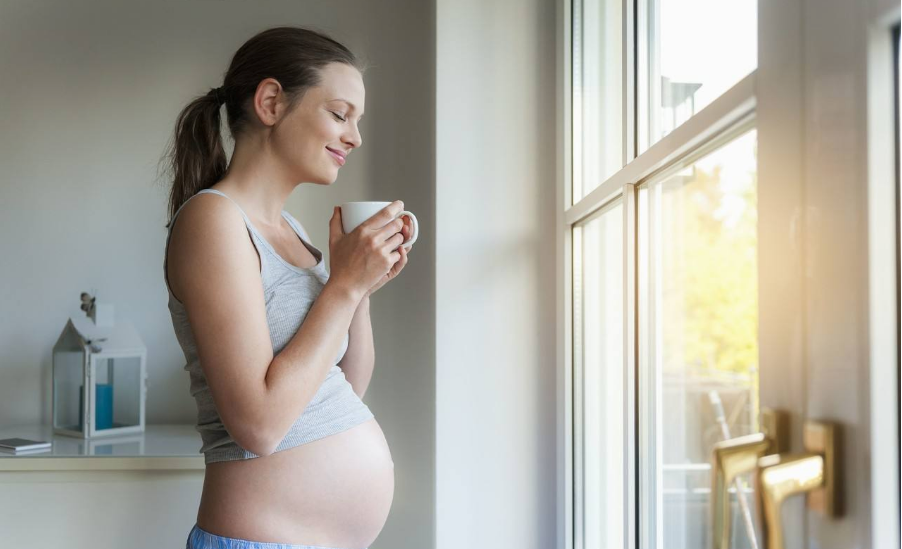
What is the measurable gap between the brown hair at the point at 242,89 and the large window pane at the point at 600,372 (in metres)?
0.49

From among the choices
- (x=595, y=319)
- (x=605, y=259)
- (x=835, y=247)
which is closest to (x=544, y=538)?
(x=595, y=319)

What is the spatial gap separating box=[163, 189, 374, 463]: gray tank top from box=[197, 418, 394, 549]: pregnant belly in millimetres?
15

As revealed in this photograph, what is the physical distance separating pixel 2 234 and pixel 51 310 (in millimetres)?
252

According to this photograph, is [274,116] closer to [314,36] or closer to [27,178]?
[314,36]

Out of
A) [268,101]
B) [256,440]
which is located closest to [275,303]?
[256,440]

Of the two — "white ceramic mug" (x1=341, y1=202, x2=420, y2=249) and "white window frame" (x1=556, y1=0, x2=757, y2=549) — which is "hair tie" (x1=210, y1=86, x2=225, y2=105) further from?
"white window frame" (x1=556, y1=0, x2=757, y2=549)

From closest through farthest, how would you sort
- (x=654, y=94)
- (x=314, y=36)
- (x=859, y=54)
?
(x=859, y=54) → (x=654, y=94) → (x=314, y=36)

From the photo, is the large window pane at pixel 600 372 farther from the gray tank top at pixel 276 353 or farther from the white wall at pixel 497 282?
the gray tank top at pixel 276 353

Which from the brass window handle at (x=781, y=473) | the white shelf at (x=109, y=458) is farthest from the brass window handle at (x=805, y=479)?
the white shelf at (x=109, y=458)

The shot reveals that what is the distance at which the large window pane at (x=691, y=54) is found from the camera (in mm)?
604

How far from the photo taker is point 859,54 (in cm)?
40

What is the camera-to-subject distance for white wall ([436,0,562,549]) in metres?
1.53

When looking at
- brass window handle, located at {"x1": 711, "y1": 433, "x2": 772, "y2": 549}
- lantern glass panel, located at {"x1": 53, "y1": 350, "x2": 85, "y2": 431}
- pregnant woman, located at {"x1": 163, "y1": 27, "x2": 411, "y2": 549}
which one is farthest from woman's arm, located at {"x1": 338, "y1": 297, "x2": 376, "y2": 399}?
lantern glass panel, located at {"x1": 53, "y1": 350, "x2": 85, "y2": 431}

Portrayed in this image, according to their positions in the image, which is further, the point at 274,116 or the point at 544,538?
the point at 544,538
